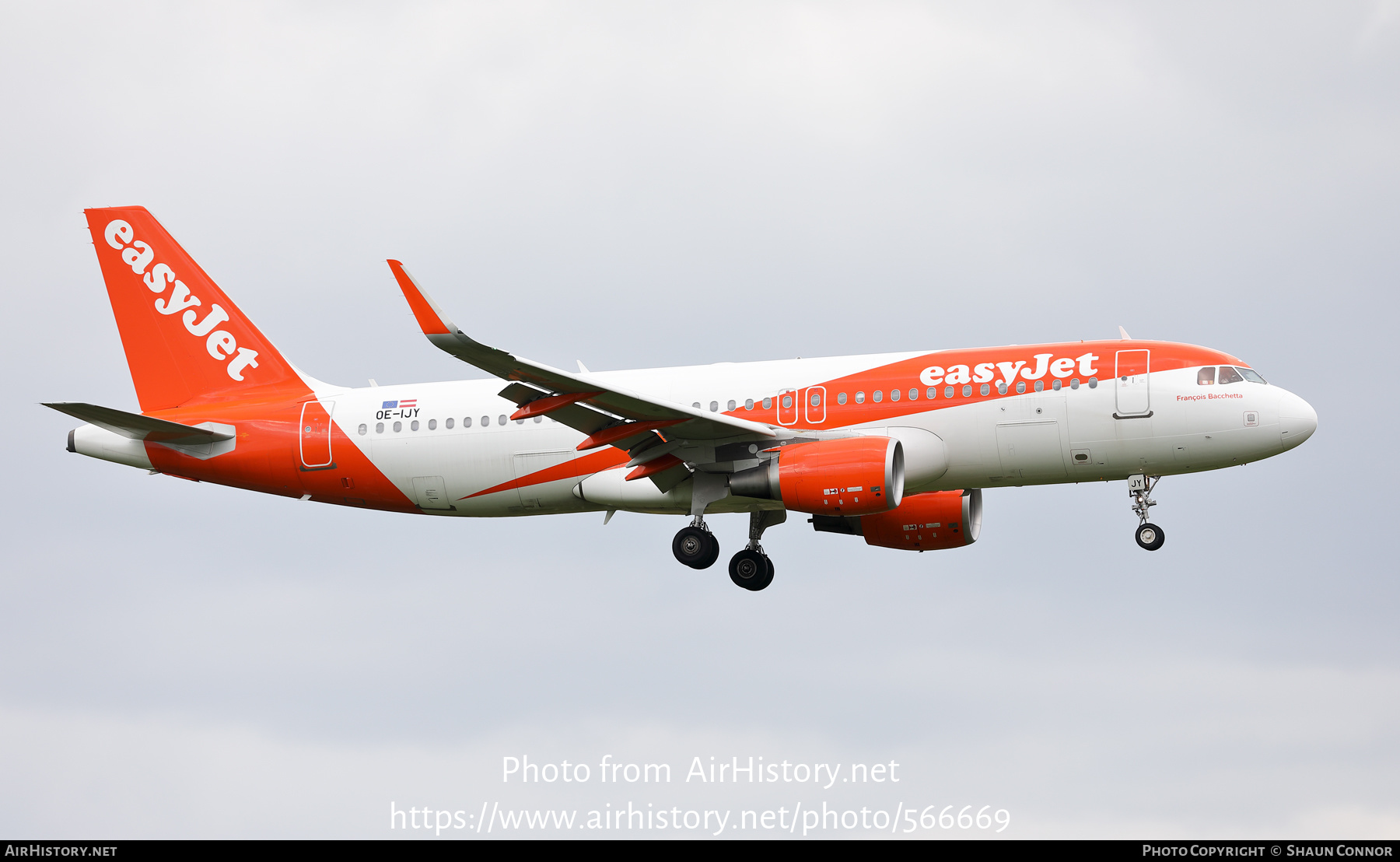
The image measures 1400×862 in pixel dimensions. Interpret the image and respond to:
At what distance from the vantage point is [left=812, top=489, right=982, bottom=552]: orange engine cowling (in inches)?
1500

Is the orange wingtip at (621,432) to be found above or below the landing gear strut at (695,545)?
above

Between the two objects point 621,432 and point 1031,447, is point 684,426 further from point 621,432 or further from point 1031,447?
point 1031,447

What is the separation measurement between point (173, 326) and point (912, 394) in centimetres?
1955

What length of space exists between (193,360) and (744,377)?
14768mm

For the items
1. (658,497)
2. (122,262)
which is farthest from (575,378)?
(122,262)

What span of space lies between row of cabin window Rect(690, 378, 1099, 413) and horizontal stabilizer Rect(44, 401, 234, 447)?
12383 mm

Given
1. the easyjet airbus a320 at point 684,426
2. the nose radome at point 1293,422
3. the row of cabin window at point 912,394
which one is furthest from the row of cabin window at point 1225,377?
the row of cabin window at point 912,394

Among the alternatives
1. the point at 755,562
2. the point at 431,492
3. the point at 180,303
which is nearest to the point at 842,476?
the point at 755,562

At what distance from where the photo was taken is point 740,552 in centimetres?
3741

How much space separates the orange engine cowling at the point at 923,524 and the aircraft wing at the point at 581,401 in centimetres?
554

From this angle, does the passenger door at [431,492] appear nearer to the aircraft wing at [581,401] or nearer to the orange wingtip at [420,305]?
the aircraft wing at [581,401]

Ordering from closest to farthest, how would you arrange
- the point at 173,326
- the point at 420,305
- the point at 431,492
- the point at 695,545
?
the point at 420,305
the point at 695,545
the point at 431,492
the point at 173,326

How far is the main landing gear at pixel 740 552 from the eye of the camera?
117 ft

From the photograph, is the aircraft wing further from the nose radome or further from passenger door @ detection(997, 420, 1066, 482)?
the nose radome
